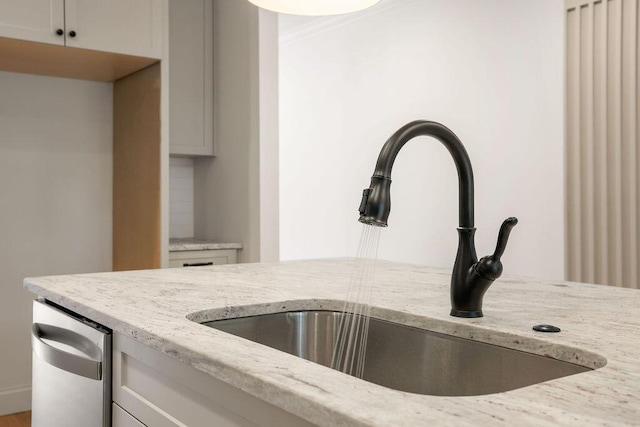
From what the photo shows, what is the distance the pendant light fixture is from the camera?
73.2 inches

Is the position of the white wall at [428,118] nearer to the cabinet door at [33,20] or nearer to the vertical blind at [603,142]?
the vertical blind at [603,142]

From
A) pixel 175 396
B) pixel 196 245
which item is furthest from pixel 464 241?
pixel 196 245

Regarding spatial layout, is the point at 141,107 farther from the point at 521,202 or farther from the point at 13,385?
the point at 521,202

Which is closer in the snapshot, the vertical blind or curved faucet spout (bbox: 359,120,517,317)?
curved faucet spout (bbox: 359,120,517,317)

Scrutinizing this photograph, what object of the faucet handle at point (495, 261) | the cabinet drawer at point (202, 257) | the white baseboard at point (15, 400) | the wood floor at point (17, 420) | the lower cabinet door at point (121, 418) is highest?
the faucet handle at point (495, 261)

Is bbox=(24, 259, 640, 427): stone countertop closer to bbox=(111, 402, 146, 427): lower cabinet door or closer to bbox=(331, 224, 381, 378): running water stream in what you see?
bbox=(331, 224, 381, 378): running water stream

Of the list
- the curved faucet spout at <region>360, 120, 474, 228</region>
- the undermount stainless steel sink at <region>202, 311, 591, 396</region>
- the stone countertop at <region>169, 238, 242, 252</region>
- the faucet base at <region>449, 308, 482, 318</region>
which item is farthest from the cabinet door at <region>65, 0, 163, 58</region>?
the faucet base at <region>449, 308, 482, 318</region>

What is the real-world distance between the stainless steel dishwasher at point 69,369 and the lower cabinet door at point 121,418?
16 millimetres

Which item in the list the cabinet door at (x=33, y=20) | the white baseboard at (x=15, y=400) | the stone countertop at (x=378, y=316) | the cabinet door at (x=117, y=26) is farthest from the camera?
the white baseboard at (x=15, y=400)

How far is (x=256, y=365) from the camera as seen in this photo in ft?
2.88

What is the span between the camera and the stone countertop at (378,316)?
70 cm

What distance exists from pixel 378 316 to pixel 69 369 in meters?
0.69

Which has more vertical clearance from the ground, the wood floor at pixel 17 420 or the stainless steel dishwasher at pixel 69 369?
the stainless steel dishwasher at pixel 69 369

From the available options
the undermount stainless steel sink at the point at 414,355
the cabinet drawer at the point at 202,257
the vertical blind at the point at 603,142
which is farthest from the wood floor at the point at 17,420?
the vertical blind at the point at 603,142
